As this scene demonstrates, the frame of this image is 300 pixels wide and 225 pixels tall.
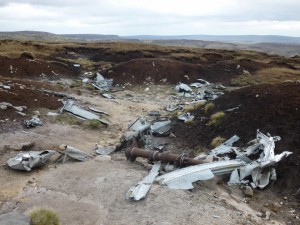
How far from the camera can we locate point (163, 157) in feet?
31.9

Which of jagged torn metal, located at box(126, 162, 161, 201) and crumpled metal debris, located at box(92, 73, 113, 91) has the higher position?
jagged torn metal, located at box(126, 162, 161, 201)

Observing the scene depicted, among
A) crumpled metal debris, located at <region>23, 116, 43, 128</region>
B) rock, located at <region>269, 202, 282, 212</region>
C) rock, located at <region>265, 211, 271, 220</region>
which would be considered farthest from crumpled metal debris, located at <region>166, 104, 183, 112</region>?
rock, located at <region>265, 211, 271, 220</region>

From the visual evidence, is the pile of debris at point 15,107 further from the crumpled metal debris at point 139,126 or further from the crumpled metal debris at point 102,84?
the crumpled metal debris at point 102,84

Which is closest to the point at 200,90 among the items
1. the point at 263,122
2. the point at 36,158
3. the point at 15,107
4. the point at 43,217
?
the point at 263,122

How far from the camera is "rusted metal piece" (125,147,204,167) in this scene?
941 cm

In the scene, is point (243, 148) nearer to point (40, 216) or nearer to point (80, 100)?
point (40, 216)

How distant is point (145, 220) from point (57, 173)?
11.0ft

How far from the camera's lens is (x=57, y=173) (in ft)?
31.7

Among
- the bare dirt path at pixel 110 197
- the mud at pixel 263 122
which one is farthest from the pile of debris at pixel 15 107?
the mud at pixel 263 122

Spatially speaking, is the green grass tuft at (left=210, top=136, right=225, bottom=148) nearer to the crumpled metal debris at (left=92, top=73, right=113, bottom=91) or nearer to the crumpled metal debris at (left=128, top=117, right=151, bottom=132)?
the crumpled metal debris at (left=128, top=117, right=151, bottom=132)

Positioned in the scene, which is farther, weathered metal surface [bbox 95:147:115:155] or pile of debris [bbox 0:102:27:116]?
pile of debris [bbox 0:102:27:116]

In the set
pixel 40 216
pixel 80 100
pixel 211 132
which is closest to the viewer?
pixel 40 216

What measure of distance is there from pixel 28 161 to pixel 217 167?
472cm

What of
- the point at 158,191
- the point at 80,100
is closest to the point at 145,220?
the point at 158,191
